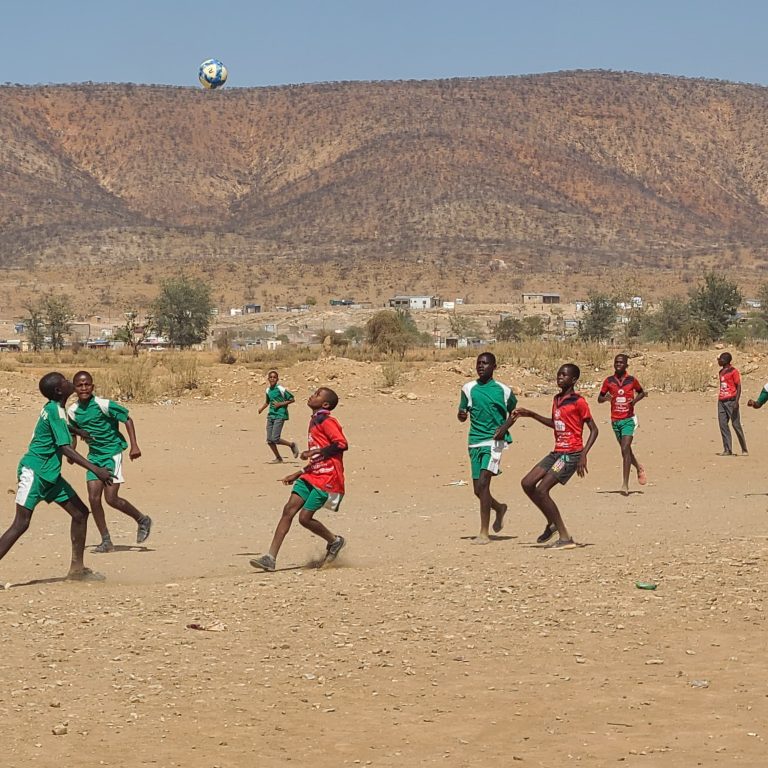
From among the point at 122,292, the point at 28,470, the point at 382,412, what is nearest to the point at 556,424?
the point at 28,470

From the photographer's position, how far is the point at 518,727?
6555 millimetres

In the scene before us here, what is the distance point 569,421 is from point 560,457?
349mm

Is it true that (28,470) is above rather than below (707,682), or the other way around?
above

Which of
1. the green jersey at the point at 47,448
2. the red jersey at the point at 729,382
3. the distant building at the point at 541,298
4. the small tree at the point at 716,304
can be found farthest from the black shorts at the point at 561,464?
the distant building at the point at 541,298

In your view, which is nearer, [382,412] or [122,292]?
[382,412]

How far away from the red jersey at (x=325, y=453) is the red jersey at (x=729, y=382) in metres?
9.84

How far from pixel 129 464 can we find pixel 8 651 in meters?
12.6

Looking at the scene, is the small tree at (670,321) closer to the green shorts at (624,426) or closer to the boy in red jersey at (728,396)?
the boy in red jersey at (728,396)

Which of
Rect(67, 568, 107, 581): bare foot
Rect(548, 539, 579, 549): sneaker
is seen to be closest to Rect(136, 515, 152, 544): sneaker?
Rect(67, 568, 107, 581): bare foot

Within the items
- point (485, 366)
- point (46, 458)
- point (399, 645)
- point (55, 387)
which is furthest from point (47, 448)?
point (485, 366)

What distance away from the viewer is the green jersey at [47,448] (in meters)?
9.65

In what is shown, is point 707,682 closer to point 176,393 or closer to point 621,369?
point 621,369

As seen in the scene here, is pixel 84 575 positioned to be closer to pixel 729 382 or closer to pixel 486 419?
pixel 486 419

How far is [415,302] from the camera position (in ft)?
267
